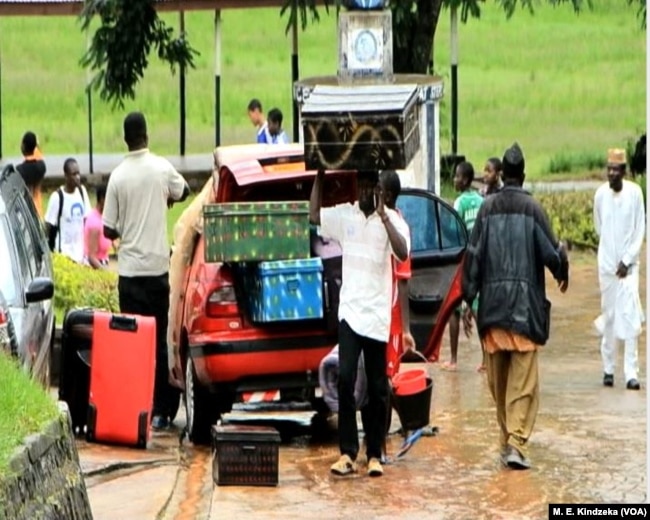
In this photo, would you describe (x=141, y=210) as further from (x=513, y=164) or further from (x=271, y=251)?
(x=513, y=164)

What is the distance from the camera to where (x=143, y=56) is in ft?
77.4

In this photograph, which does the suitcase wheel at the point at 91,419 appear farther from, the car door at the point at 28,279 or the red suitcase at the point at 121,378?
the car door at the point at 28,279

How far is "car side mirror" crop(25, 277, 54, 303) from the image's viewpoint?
10203mm

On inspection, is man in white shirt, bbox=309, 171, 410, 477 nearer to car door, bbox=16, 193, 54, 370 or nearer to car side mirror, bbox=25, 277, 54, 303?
car side mirror, bbox=25, 277, 54, 303

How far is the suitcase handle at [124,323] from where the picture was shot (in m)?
11.2

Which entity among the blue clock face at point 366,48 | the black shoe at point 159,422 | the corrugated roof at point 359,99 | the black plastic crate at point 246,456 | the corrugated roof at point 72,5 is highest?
the corrugated roof at point 72,5

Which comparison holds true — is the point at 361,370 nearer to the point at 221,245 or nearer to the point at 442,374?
the point at 221,245

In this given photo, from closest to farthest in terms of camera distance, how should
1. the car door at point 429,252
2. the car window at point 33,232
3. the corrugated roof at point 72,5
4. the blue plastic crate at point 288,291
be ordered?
the blue plastic crate at point 288,291 < the car window at point 33,232 < the car door at point 429,252 < the corrugated roof at point 72,5

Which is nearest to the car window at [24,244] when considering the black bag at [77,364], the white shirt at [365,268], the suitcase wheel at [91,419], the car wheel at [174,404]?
the black bag at [77,364]

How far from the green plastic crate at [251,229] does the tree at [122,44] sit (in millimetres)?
Answer: 12079

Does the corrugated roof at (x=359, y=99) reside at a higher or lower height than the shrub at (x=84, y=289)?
higher

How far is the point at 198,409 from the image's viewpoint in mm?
11539

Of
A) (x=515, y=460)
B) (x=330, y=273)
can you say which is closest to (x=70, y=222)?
(x=330, y=273)

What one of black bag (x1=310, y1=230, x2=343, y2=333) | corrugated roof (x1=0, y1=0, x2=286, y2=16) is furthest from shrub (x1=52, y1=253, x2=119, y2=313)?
corrugated roof (x1=0, y1=0, x2=286, y2=16)
